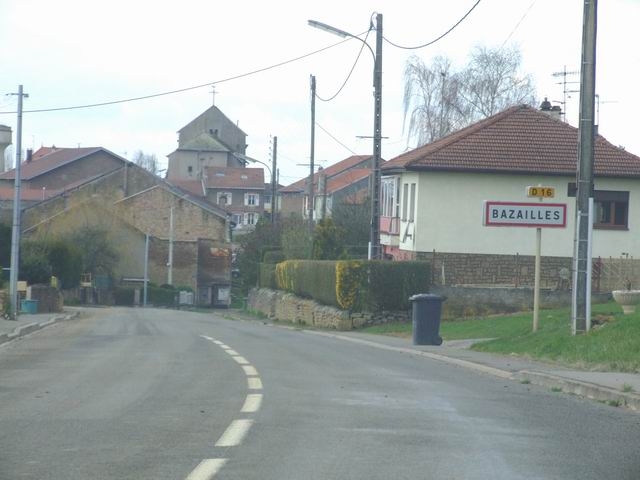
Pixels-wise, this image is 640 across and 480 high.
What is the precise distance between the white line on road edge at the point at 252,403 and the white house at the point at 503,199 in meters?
25.7

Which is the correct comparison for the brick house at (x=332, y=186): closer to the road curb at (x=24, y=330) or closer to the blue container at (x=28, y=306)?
the blue container at (x=28, y=306)

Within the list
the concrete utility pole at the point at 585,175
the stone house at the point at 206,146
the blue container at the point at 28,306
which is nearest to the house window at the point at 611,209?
→ the concrete utility pole at the point at 585,175

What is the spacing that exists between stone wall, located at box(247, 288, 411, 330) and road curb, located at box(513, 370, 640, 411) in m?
19.1

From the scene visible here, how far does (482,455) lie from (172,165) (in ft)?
438

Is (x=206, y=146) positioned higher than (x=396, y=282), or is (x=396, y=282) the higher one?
(x=206, y=146)

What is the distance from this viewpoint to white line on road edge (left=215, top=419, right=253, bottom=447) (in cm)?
843

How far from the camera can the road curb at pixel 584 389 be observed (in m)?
11.6

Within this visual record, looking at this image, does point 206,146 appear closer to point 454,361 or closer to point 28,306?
point 28,306

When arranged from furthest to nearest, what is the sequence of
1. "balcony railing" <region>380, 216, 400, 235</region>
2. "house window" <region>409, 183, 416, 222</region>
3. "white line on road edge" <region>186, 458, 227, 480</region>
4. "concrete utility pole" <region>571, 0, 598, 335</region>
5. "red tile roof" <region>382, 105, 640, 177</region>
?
"balcony railing" <region>380, 216, 400, 235</region>, "house window" <region>409, 183, 416, 222</region>, "red tile roof" <region>382, 105, 640, 177</region>, "concrete utility pole" <region>571, 0, 598, 335</region>, "white line on road edge" <region>186, 458, 227, 480</region>

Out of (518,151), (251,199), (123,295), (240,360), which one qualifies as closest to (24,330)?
(240,360)

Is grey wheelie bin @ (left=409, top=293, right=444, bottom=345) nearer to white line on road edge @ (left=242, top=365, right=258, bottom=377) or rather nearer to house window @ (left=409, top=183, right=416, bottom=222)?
white line on road edge @ (left=242, top=365, right=258, bottom=377)

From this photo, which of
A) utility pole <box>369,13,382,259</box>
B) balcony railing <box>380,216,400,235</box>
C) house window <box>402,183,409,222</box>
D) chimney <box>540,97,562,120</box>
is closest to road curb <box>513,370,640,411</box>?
utility pole <box>369,13,382,259</box>

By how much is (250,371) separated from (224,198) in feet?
365

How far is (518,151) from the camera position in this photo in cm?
3800
